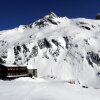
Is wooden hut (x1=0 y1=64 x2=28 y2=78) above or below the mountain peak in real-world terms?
below

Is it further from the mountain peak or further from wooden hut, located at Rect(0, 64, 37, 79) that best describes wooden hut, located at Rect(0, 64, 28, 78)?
the mountain peak

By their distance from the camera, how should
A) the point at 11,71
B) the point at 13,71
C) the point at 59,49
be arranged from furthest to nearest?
the point at 59,49, the point at 13,71, the point at 11,71

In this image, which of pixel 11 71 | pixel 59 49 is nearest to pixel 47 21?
pixel 59 49

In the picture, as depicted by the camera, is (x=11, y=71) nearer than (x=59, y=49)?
Yes

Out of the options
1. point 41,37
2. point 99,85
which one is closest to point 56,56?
point 41,37

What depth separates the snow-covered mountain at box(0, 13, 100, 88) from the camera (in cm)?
11406

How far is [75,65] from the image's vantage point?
12094 cm

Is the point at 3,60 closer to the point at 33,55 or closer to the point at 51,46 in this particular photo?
the point at 33,55

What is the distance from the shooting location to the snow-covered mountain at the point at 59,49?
11406 cm

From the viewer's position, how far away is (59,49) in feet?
438

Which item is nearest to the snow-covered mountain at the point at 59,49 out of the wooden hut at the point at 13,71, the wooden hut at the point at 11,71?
the wooden hut at the point at 13,71

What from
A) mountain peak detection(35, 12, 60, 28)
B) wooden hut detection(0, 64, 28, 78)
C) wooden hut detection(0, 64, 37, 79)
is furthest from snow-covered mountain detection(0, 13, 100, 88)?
wooden hut detection(0, 64, 28, 78)

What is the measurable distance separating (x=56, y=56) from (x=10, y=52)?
23556 mm

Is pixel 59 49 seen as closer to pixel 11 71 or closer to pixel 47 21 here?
pixel 47 21
